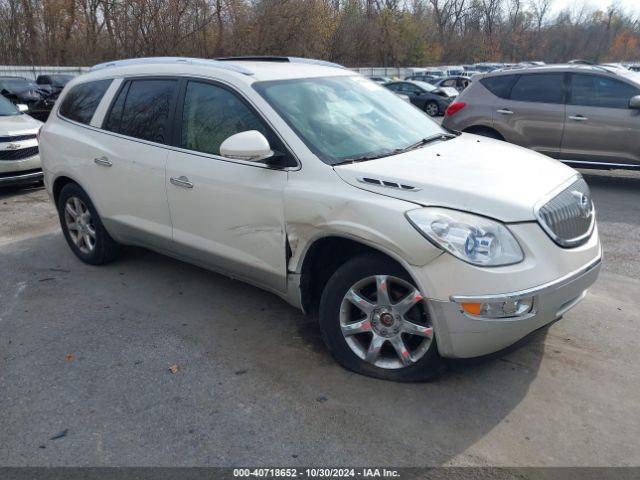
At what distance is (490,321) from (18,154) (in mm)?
7752

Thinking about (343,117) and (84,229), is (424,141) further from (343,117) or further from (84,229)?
(84,229)

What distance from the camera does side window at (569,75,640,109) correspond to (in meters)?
8.12

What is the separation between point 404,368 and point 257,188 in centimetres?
144

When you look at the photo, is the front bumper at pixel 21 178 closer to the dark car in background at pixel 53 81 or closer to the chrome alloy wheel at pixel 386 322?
the chrome alloy wheel at pixel 386 322

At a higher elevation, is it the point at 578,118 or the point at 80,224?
the point at 578,118

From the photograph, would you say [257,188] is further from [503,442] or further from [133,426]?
[503,442]

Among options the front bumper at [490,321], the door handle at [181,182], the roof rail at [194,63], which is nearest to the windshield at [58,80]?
the roof rail at [194,63]

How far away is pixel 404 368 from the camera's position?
3309 mm

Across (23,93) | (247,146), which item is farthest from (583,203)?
(23,93)

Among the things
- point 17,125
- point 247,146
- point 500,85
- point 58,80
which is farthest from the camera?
point 58,80

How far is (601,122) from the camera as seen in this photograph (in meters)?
8.18

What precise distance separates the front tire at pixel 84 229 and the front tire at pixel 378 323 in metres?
2.64

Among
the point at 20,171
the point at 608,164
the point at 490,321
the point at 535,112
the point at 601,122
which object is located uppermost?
the point at 535,112

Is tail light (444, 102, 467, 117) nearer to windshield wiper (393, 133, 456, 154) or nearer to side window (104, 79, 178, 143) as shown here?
windshield wiper (393, 133, 456, 154)
